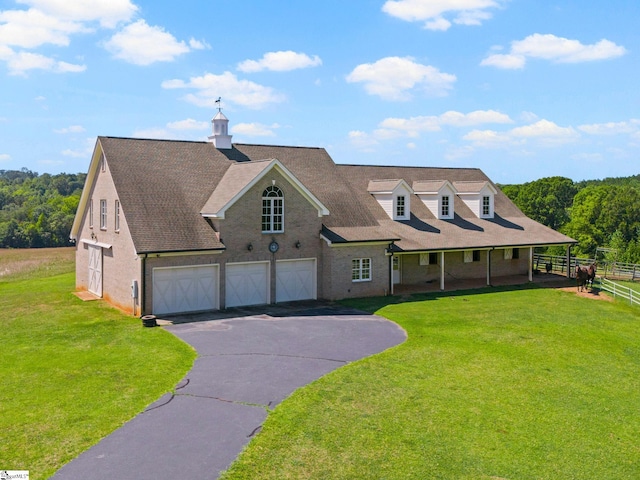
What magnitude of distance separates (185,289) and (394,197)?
15.5 metres

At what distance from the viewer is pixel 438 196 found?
37469mm

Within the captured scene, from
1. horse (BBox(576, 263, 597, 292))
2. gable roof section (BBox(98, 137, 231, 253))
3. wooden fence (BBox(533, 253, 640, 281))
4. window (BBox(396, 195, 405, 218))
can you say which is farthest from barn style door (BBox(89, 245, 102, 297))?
wooden fence (BBox(533, 253, 640, 281))

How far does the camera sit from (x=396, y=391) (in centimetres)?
1524

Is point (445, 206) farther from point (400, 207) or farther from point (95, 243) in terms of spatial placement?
point (95, 243)

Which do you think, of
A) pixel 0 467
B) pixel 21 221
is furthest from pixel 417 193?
pixel 21 221

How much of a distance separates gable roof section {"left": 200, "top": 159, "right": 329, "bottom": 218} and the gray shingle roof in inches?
3.6

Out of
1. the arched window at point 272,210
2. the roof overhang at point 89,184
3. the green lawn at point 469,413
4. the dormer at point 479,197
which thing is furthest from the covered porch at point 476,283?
the roof overhang at point 89,184

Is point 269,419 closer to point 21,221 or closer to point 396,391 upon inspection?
point 396,391

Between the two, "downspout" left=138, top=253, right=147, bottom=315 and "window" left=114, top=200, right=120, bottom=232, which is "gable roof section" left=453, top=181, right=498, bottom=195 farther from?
"downspout" left=138, top=253, right=147, bottom=315

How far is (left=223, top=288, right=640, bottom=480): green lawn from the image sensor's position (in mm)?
11172

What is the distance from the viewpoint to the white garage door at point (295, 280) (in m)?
28.0

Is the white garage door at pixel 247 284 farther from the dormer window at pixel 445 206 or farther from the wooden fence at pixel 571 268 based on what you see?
the wooden fence at pixel 571 268

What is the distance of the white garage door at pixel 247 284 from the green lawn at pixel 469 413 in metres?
7.77

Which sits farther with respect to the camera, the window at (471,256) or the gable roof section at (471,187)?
the gable roof section at (471,187)
